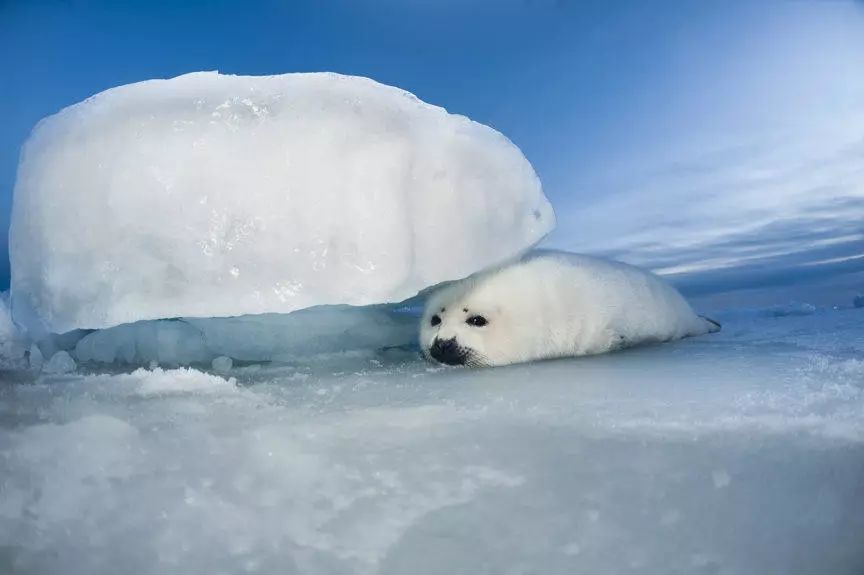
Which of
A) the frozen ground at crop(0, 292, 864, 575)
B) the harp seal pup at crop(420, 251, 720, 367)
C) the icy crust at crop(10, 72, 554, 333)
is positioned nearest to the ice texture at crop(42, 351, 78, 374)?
the icy crust at crop(10, 72, 554, 333)

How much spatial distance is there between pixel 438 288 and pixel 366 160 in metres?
1.07

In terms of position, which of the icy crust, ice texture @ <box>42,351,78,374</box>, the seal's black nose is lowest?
the seal's black nose

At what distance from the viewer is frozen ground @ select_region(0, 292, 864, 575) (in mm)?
1129

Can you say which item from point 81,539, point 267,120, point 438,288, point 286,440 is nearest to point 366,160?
point 267,120

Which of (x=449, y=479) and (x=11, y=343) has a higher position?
(x=11, y=343)

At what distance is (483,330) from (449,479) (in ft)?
6.71

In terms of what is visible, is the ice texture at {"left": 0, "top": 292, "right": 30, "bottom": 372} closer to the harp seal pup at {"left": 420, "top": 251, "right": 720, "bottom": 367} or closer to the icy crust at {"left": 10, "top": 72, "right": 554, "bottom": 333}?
the icy crust at {"left": 10, "top": 72, "right": 554, "bottom": 333}

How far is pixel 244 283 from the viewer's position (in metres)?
2.99

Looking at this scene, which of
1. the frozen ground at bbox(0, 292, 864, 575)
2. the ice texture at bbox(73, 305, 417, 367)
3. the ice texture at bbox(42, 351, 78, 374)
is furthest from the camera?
the ice texture at bbox(73, 305, 417, 367)

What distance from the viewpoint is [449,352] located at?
11.2 feet

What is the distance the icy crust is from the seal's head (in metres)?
0.28

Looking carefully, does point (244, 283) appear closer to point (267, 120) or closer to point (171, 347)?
point (267, 120)

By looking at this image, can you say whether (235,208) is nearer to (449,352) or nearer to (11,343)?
(449,352)

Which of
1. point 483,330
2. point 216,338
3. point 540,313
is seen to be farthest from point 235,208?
point 540,313
